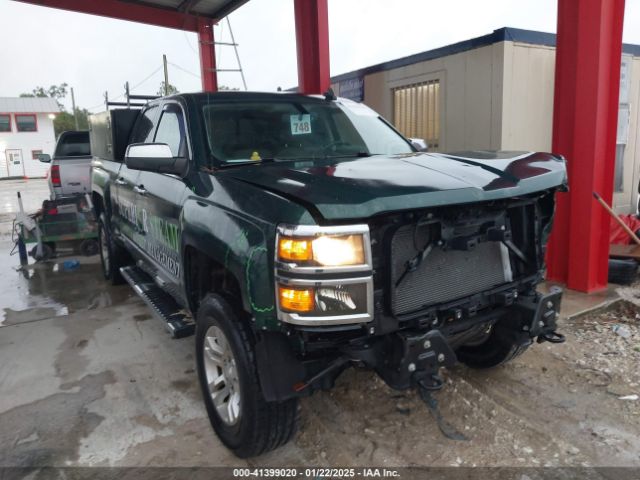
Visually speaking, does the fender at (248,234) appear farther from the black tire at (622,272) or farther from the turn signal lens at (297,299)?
the black tire at (622,272)

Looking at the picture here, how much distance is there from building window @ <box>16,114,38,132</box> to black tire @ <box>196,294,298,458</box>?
155 ft

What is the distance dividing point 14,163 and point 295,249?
44937mm

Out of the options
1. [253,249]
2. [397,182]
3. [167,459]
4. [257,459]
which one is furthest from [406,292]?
[167,459]

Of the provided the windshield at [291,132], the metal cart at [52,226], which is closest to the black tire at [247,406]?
the windshield at [291,132]

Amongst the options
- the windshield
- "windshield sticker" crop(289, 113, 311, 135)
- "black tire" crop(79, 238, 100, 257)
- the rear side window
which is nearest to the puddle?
"black tire" crop(79, 238, 100, 257)

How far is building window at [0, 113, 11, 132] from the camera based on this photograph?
42.2 m

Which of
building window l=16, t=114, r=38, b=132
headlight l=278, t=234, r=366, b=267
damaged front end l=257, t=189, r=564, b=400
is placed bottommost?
damaged front end l=257, t=189, r=564, b=400

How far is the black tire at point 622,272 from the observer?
5.57 m

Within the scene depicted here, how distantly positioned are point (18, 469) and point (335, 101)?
10.4ft

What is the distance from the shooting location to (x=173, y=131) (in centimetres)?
378

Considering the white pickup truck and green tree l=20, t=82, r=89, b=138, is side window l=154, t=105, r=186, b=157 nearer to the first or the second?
the white pickup truck

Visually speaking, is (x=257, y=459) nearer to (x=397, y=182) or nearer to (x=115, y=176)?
(x=397, y=182)

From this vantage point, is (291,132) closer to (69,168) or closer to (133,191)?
(133,191)

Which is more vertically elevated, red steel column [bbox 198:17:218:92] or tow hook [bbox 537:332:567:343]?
red steel column [bbox 198:17:218:92]
